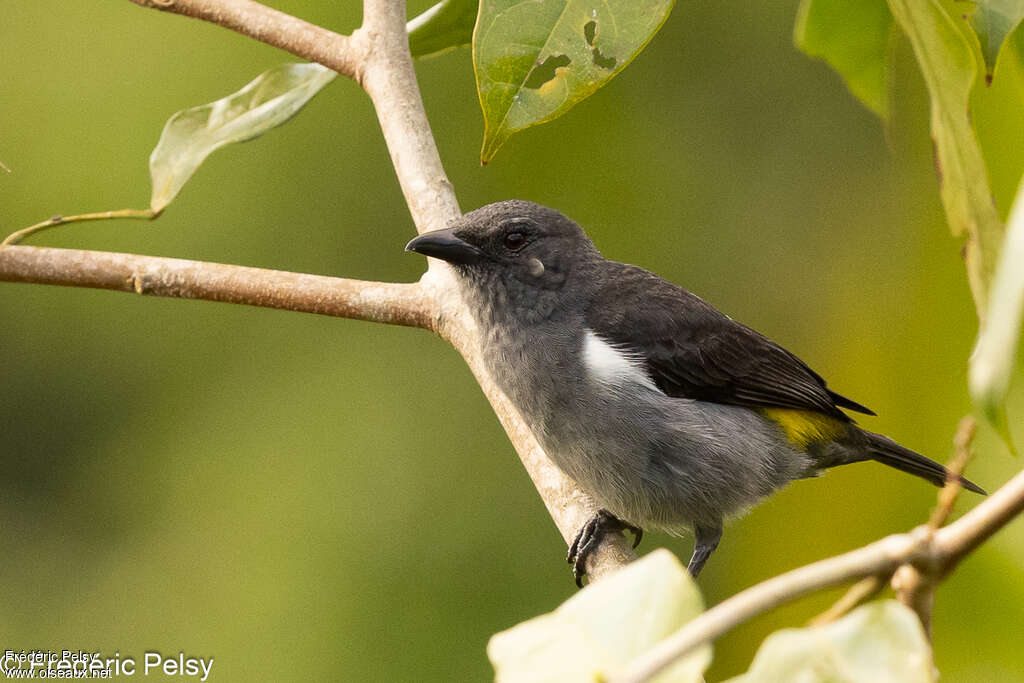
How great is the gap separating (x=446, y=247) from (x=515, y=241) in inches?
10.9

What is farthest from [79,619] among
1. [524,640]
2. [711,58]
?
[524,640]

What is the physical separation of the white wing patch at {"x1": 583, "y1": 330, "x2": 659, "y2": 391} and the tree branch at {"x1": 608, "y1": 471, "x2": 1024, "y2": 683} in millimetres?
1825

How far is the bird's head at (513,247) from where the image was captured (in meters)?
2.65

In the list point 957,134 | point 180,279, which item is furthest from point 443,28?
point 957,134

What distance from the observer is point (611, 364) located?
8.75 ft

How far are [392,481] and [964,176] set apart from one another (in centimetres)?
444

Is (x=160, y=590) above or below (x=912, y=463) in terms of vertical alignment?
below

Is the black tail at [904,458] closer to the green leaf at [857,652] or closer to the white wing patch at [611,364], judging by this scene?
the white wing patch at [611,364]

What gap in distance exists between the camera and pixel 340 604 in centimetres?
526

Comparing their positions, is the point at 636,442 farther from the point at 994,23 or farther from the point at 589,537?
the point at 994,23

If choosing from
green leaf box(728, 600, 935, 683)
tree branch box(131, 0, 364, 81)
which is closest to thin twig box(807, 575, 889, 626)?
green leaf box(728, 600, 935, 683)

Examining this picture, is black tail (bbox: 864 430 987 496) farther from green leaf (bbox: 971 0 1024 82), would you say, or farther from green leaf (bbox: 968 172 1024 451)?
green leaf (bbox: 968 172 1024 451)

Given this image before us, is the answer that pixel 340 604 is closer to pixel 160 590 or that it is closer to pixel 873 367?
pixel 160 590

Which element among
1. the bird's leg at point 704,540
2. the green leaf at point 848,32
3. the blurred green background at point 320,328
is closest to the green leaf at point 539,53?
the green leaf at point 848,32
